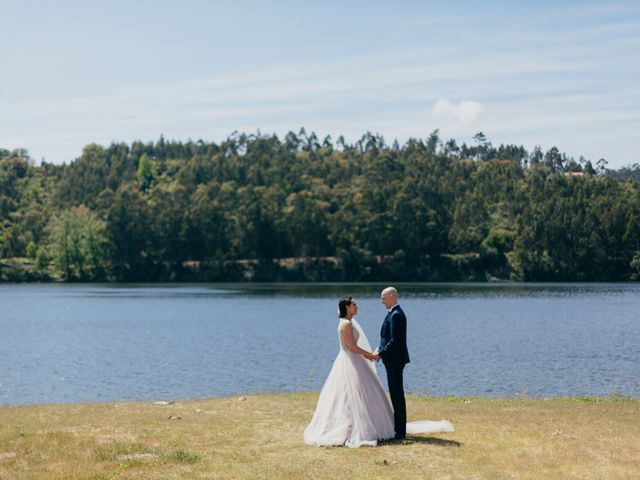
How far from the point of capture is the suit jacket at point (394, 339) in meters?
16.8

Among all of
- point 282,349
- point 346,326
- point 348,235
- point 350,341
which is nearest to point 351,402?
point 350,341

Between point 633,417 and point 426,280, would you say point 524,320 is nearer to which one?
point 633,417

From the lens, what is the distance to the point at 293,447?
16859mm

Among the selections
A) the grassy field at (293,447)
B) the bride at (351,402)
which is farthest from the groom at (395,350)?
the grassy field at (293,447)

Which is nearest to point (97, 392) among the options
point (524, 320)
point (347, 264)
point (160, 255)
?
point (524, 320)

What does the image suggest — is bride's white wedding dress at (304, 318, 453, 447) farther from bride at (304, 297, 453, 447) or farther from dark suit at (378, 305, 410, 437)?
dark suit at (378, 305, 410, 437)

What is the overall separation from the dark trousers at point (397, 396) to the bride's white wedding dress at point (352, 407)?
0.47 feet

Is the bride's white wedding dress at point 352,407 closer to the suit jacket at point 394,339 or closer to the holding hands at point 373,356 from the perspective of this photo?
the holding hands at point 373,356

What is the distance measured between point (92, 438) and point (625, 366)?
2957cm

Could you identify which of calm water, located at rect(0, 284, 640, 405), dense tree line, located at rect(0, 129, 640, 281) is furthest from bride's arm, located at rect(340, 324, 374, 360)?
dense tree line, located at rect(0, 129, 640, 281)

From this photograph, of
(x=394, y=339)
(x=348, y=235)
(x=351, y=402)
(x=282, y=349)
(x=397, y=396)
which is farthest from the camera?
(x=348, y=235)

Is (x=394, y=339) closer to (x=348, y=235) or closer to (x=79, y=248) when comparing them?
(x=348, y=235)

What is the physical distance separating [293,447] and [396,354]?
270 cm

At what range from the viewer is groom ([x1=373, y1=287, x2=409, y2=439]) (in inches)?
662
